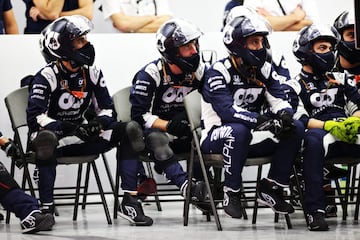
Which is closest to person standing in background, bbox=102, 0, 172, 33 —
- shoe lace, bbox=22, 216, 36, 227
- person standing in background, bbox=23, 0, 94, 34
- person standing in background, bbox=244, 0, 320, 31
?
Answer: person standing in background, bbox=23, 0, 94, 34

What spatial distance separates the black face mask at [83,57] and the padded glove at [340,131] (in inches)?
73.1

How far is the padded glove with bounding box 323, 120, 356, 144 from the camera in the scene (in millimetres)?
7320

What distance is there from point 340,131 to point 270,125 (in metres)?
0.66

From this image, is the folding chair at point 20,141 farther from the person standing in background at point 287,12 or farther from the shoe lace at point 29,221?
the person standing in background at point 287,12

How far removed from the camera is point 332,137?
7.34 metres

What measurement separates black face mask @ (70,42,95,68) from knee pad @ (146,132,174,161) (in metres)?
0.77

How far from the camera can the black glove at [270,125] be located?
692 centimetres

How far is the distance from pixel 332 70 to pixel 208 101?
1306 millimetres

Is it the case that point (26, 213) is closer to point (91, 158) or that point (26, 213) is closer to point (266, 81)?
point (91, 158)

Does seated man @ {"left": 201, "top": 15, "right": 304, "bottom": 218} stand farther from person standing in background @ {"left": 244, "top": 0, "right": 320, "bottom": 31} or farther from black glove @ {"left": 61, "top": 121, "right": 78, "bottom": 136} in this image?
person standing in background @ {"left": 244, "top": 0, "right": 320, "bottom": 31}

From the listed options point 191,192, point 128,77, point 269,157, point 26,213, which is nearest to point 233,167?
point 269,157

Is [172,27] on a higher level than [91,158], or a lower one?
higher

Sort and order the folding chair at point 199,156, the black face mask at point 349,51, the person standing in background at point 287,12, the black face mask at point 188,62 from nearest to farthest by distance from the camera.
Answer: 1. the folding chair at point 199,156
2. the black face mask at point 188,62
3. the black face mask at point 349,51
4. the person standing in background at point 287,12

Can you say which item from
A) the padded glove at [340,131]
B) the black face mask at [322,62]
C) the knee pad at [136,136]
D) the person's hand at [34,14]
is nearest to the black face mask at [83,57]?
the knee pad at [136,136]
